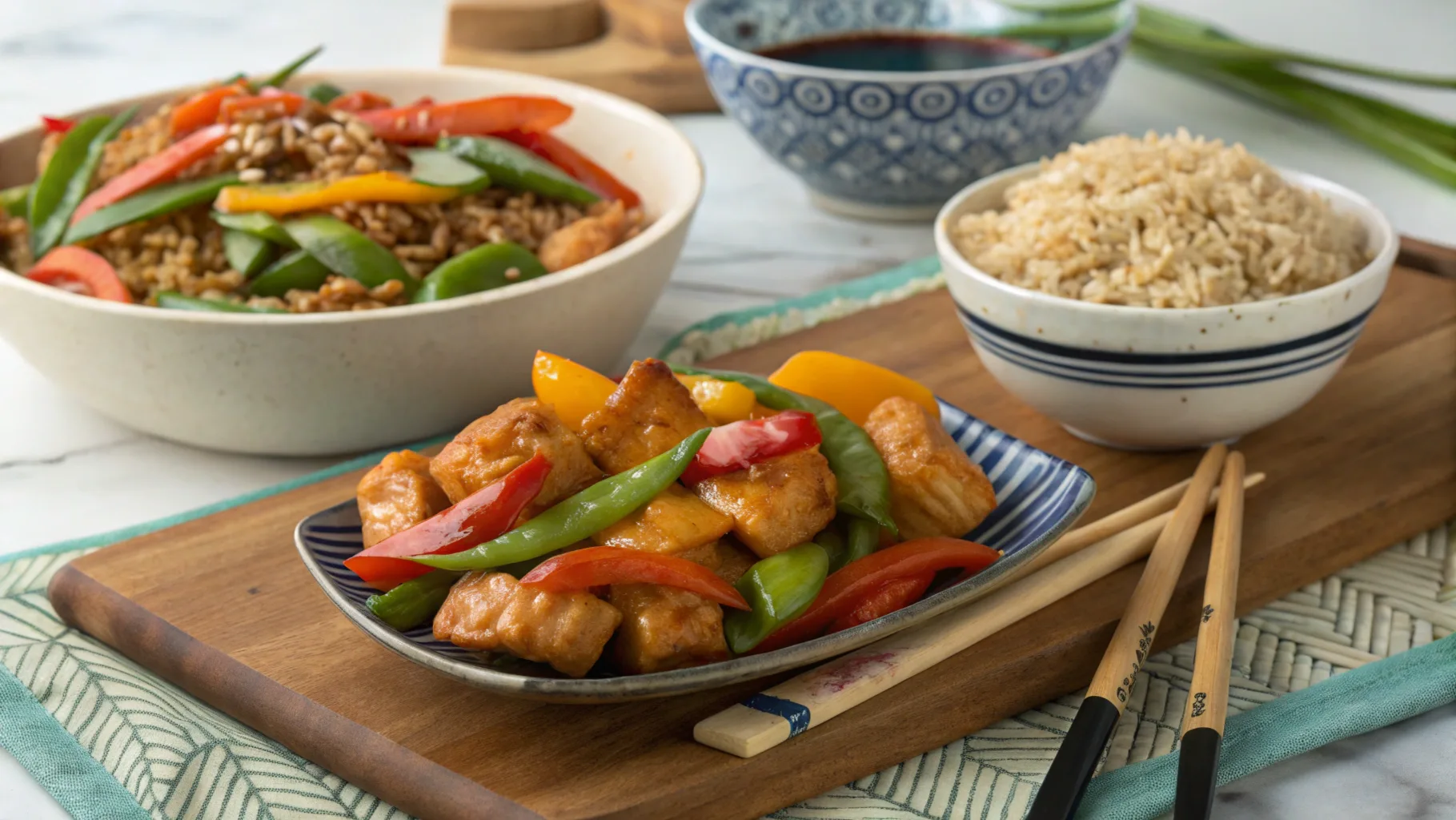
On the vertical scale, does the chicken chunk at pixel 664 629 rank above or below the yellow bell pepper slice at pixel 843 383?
below

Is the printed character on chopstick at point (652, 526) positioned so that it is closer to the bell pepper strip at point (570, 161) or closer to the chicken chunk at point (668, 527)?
A: the chicken chunk at point (668, 527)

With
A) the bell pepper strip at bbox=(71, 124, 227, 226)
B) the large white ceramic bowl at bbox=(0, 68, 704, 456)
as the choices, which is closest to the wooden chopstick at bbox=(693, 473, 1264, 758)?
the large white ceramic bowl at bbox=(0, 68, 704, 456)

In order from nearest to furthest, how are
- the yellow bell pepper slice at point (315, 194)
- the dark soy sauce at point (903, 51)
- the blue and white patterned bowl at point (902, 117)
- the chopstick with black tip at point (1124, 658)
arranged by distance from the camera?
the chopstick with black tip at point (1124, 658), the yellow bell pepper slice at point (315, 194), the blue and white patterned bowl at point (902, 117), the dark soy sauce at point (903, 51)

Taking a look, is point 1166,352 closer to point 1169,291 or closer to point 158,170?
point 1169,291

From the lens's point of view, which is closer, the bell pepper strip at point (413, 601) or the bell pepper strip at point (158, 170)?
the bell pepper strip at point (413, 601)

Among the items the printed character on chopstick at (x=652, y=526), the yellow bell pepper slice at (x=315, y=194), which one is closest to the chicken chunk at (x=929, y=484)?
the printed character on chopstick at (x=652, y=526)

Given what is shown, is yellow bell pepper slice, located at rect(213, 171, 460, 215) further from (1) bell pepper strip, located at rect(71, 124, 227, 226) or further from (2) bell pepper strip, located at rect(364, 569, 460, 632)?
(2) bell pepper strip, located at rect(364, 569, 460, 632)

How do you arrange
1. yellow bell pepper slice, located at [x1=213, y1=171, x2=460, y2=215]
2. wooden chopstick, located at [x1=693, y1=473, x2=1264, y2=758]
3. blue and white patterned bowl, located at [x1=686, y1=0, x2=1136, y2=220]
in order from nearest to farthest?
wooden chopstick, located at [x1=693, y1=473, x2=1264, y2=758] < yellow bell pepper slice, located at [x1=213, y1=171, x2=460, y2=215] < blue and white patterned bowl, located at [x1=686, y1=0, x2=1136, y2=220]

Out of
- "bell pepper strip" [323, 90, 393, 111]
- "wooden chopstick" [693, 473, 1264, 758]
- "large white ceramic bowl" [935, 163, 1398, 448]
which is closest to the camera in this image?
"wooden chopstick" [693, 473, 1264, 758]

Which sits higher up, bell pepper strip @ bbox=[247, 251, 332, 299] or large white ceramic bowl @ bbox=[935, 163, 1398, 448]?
large white ceramic bowl @ bbox=[935, 163, 1398, 448]
